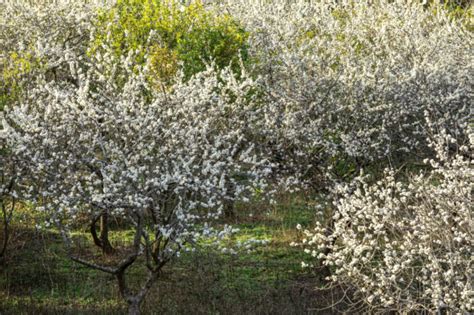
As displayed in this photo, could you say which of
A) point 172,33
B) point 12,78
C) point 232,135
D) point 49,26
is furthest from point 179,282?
point 49,26

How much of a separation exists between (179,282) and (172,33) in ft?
16.4

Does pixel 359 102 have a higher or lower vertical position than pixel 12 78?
lower

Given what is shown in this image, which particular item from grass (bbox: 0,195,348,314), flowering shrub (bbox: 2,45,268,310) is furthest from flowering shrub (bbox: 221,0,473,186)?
flowering shrub (bbox: 2,45,268,310)

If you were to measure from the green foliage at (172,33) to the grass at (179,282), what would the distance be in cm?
360

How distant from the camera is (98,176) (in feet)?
30.4

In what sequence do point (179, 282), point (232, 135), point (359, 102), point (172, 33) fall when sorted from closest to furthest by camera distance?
point (232, 135) → point (179, 282) → point (359, 102) → point (172, 33)

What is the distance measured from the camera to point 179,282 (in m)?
11.1

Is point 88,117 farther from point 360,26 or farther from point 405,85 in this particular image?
point 360,26

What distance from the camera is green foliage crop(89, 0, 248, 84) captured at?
12961 mm

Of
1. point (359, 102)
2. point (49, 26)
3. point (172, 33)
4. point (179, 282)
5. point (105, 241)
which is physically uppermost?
point (49, 26)

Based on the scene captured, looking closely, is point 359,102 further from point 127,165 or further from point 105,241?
point 105,241

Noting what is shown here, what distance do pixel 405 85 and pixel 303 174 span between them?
114 inches

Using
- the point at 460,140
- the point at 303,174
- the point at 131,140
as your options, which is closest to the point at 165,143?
the point at 131,140

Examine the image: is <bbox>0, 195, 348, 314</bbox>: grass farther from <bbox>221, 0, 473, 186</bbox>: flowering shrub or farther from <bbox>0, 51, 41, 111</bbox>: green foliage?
<bbox>0, 51, 41, 111</bbox>: green foliage
